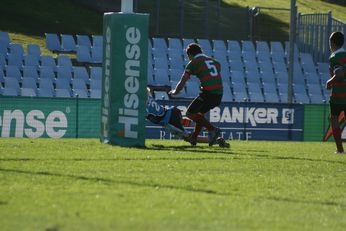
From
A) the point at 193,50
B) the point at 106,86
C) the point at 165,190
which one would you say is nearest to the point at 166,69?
the point at 193,50

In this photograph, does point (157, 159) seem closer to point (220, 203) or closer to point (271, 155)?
point (271, 155)

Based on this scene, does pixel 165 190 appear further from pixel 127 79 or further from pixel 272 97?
pixel 272 97

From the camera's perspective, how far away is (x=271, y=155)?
52.9ft

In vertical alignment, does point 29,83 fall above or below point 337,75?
below

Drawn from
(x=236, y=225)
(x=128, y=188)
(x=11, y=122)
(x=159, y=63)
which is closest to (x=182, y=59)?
(x=159, y=63)

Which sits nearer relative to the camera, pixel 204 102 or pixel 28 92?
pixel 204 102

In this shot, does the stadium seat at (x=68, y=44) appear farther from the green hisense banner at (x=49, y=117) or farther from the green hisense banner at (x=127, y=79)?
the green hisense banner at (x=127, y=79)

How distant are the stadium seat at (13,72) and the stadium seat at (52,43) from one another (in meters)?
2.99

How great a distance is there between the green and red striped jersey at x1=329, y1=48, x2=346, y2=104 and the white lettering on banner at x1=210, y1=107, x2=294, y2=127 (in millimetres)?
9655

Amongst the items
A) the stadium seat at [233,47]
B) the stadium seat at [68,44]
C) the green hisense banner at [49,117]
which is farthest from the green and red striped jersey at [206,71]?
the stadium seat at [233,47]

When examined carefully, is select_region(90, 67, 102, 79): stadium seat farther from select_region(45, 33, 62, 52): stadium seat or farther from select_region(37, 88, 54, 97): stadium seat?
select_region(45, 33, 62, 52): stadium seat

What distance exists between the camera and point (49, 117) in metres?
24.1

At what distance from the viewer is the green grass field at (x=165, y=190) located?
27.4 feet

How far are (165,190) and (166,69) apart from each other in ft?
76.7
